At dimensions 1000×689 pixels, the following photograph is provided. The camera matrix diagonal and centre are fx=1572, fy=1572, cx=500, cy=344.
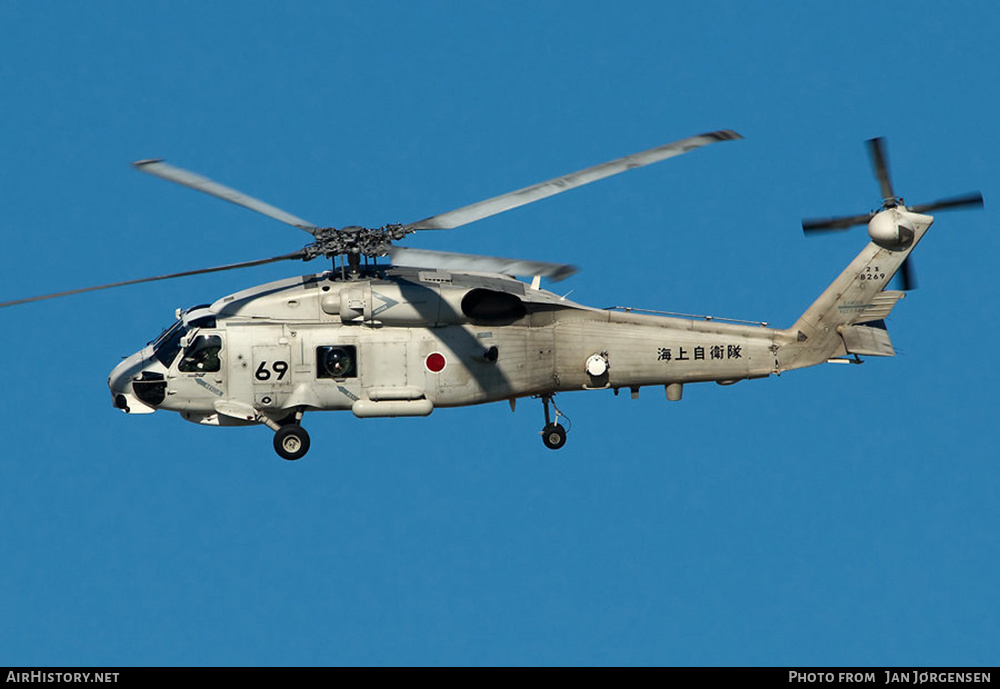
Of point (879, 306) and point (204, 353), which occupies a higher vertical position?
point (879, 306)

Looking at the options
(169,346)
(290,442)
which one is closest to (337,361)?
(290,442)

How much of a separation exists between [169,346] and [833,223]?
985 cm

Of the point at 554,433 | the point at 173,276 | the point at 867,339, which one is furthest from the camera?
the point at 554,433

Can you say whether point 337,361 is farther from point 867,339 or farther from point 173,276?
point 867,339

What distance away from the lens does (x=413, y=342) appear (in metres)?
22.6

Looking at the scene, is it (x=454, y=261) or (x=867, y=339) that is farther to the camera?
(x=867, y=339)

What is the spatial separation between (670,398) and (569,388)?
59.3 inches

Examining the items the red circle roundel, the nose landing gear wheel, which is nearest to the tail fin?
the nose landing gear wheel

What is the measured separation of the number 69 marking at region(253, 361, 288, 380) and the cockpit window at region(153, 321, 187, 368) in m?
1.23

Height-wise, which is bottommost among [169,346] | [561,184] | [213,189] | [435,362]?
[435,362]

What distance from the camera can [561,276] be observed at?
20797 millimetres

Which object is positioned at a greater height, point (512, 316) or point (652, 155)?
point (652, 155)

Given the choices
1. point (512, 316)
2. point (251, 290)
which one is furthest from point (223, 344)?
point (512, 316)

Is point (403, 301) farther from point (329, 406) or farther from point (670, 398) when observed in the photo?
point (670, 398)
